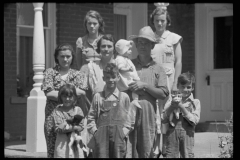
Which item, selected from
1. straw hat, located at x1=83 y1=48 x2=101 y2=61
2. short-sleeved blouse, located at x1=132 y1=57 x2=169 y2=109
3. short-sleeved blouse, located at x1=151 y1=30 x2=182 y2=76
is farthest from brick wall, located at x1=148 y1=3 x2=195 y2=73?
short-sleeved blouse, located at x1=132 y1=57 x2=169 y2=109

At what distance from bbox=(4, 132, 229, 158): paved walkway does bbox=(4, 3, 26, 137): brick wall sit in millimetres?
416

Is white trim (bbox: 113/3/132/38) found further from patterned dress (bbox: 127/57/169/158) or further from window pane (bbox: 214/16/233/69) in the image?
patterned dress (bbox: 127/57/169/158)

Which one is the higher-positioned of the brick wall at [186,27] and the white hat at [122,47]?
the brick wall at [186,27]

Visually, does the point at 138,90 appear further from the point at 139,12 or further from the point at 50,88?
the point at 139,12

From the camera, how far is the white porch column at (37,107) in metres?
8.70

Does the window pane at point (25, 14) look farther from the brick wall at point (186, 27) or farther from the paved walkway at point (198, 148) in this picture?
the brick wall at point (186, 27)

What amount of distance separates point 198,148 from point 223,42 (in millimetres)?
4625

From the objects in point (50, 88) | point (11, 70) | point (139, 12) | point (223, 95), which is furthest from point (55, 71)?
point (223, 95)

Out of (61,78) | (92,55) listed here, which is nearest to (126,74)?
(92,55)

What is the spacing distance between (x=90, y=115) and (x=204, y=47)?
8030 millimetres

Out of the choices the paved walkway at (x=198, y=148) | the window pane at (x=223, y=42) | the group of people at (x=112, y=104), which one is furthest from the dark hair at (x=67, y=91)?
the window pane at (x=223, y=42)

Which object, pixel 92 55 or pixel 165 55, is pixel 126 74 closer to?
pixel 92 55

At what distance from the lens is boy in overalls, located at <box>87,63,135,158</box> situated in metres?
6.04

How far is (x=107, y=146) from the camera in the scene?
6.05m
